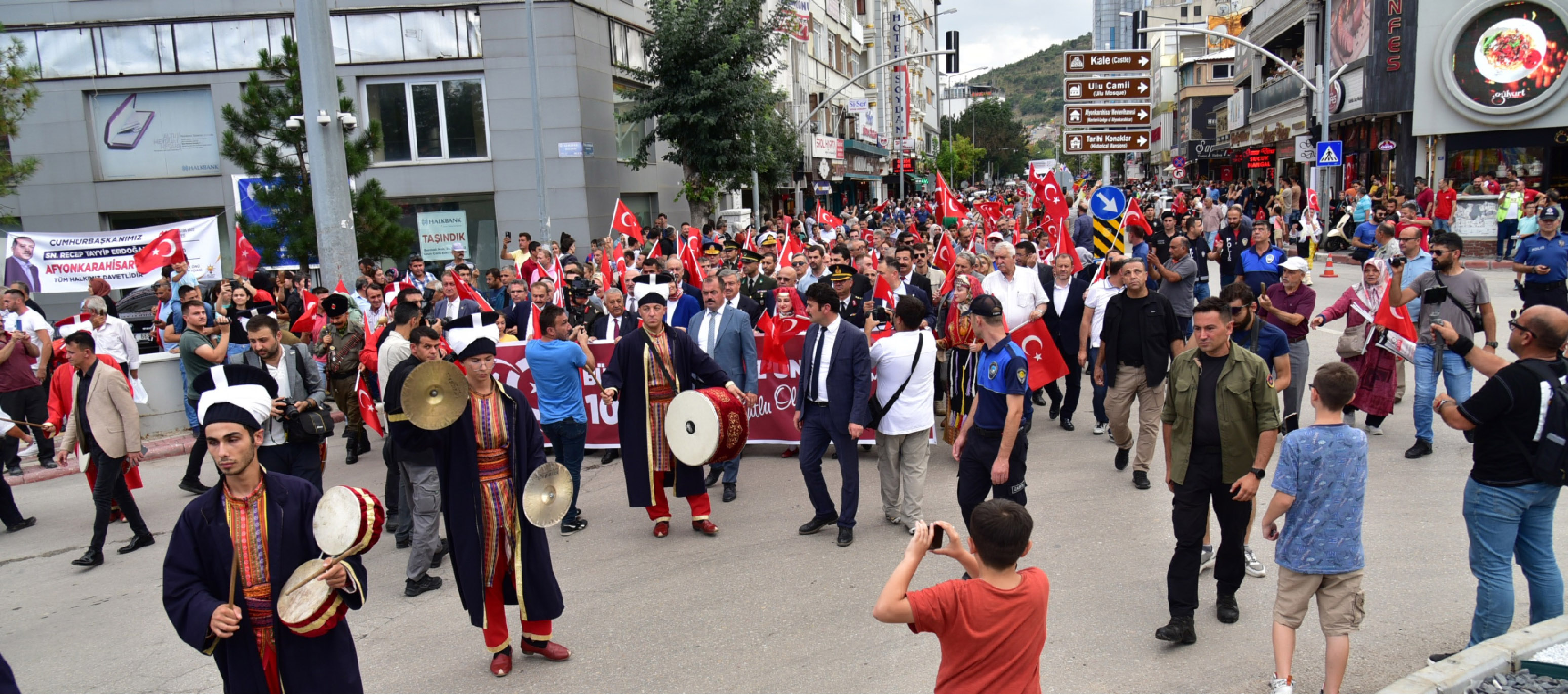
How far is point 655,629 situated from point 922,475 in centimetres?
228

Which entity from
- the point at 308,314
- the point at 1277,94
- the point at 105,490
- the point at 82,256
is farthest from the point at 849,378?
the point at 1277,94

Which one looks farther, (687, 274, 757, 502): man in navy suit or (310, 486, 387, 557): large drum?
(687, 274, 757, 502): man in navy suit

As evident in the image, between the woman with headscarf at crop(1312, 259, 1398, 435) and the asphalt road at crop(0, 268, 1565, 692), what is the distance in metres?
0.43

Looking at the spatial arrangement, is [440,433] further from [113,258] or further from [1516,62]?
[1516,62]

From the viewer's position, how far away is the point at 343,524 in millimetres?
3520

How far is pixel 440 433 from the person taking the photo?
5.20 m

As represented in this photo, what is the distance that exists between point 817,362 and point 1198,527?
2848 mm

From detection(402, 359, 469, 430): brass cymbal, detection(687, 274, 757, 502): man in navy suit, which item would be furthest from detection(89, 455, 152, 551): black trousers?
detection(687, 274, 757, 502): man in navy suit

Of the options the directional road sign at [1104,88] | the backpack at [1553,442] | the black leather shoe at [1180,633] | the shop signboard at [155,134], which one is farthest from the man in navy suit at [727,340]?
the shop signboard at [155,134]

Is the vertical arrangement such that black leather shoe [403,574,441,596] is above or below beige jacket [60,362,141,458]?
below

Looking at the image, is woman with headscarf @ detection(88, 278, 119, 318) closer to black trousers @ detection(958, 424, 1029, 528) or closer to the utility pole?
the utility pole

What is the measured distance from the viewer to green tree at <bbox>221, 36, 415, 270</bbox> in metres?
14.5

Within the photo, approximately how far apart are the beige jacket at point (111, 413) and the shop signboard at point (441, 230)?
17.7 m

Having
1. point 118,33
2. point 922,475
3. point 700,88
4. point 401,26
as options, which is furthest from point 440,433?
point 118,33
